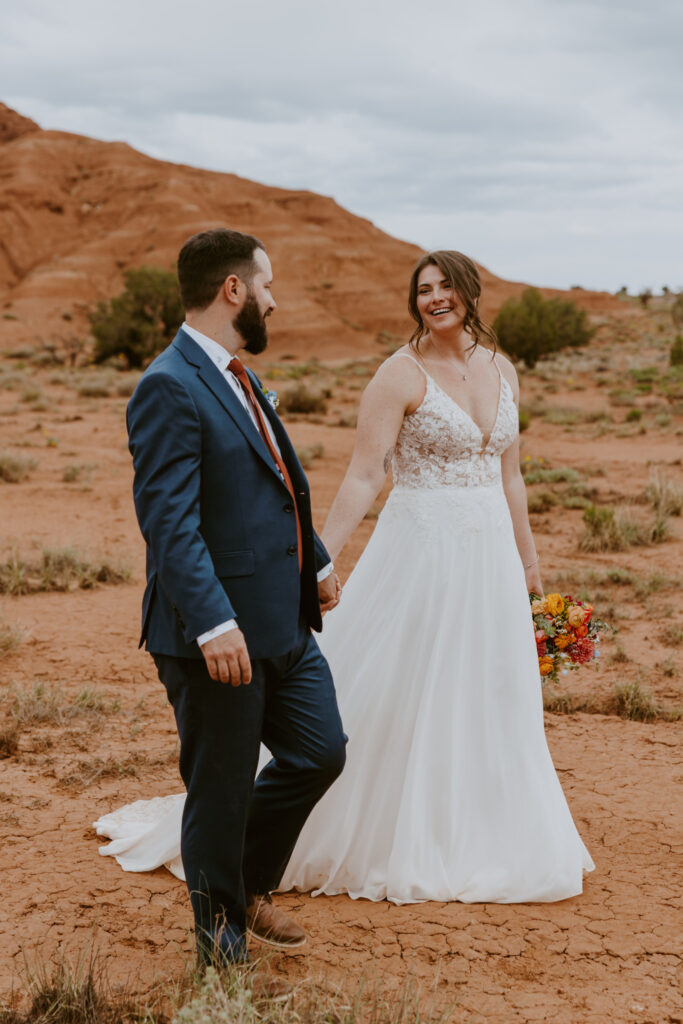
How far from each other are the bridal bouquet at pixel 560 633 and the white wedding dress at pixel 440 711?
188mm

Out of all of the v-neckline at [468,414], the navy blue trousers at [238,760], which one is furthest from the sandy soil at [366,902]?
the v-neckline at [468,414]

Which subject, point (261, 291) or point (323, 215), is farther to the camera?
point (323, 215)

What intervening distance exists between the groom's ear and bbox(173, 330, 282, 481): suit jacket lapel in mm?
165

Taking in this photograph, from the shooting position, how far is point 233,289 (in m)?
2.86

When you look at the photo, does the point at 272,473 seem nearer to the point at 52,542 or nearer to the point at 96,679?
the point at 96,679

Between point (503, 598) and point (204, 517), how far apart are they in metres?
1.48

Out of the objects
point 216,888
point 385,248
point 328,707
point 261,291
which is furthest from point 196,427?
point 385,248

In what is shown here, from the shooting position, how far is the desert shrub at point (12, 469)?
13516 millimetres

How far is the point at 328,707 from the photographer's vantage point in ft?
10.1

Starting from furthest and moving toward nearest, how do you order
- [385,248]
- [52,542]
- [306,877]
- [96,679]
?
A: [385,248], [52,542], [96,679], [306,877]

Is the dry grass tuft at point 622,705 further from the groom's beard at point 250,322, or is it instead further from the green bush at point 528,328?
the green bush at point 528,328

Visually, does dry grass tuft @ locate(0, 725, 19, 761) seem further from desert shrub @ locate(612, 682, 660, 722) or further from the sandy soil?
desert shrub @ locate(612, 682, 660, 722)

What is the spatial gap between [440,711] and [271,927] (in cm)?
97

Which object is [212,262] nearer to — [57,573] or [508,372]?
[508,372]
